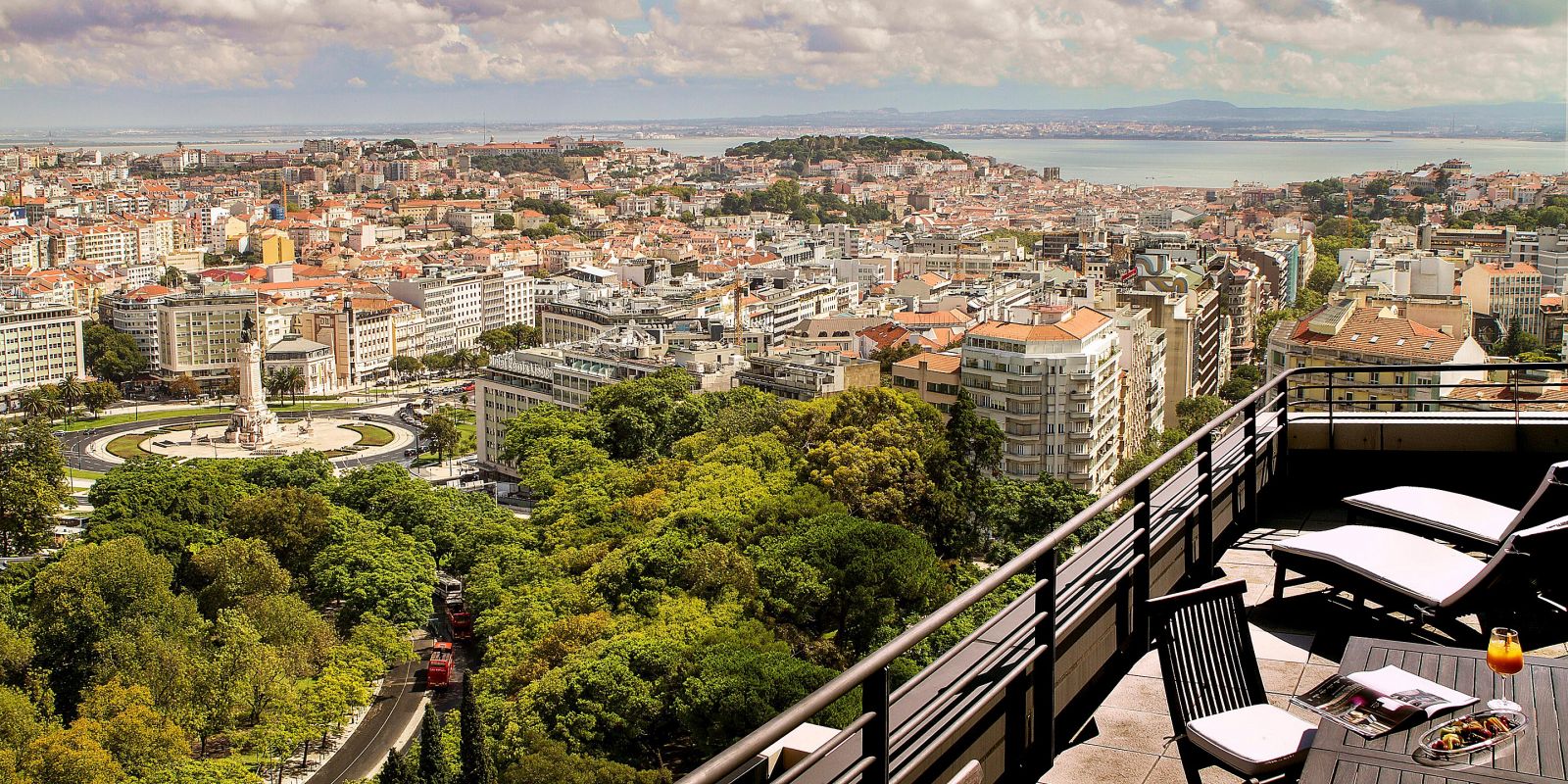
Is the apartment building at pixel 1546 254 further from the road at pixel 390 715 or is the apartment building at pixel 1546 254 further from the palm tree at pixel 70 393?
the palm tree at pixel 70 393

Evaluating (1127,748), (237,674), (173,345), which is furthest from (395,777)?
(173,345)

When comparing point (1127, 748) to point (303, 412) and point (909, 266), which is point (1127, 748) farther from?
point (909, 266)

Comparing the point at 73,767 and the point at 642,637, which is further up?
the point at 642,637

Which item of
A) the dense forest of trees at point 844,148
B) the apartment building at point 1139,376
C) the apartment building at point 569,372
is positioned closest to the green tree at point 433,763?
the apartment building at point 1139,376

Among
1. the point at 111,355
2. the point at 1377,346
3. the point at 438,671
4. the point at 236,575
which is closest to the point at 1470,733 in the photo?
the point at 438,671

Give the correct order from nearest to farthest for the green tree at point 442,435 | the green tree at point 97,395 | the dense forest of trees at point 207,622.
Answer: the dense forest of trees at point 207,622 < the green tree at point 442,435 < the green tree at point 97,395

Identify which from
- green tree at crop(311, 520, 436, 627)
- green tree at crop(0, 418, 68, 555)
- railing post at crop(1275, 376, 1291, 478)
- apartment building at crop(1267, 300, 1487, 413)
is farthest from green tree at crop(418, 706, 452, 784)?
green tree at crop(0, 418, 68, 555)
